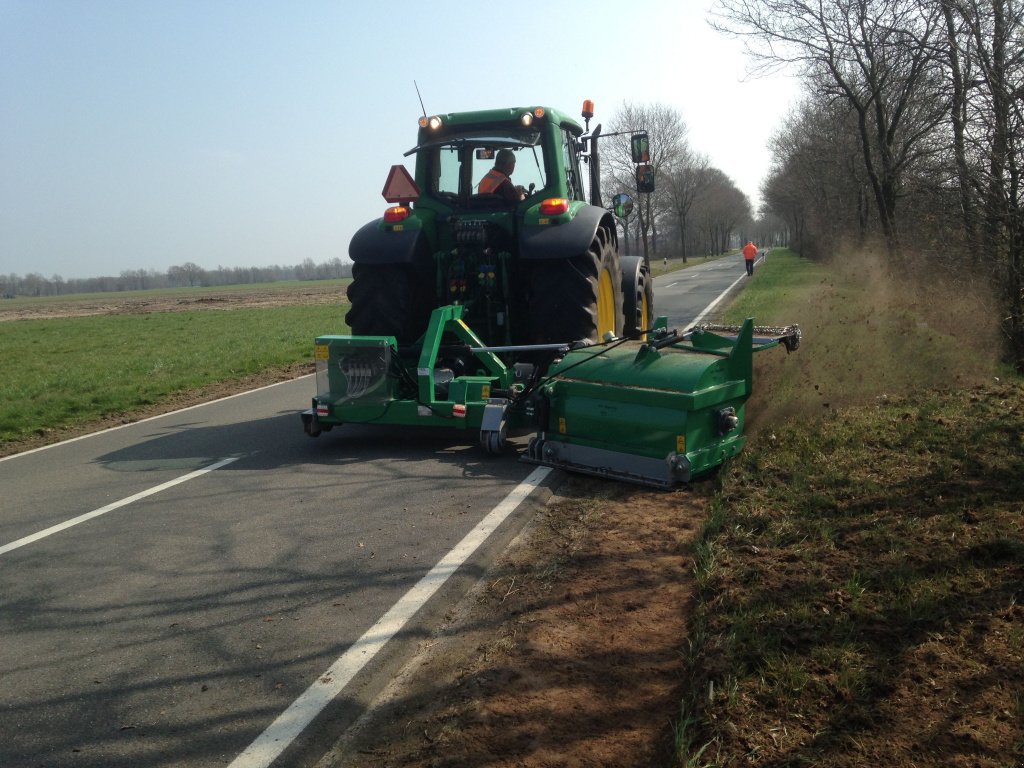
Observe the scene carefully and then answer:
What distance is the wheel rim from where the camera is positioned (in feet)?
26.7

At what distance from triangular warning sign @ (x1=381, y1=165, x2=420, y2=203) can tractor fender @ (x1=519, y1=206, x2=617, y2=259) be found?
1283mm

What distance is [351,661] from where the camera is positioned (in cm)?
338

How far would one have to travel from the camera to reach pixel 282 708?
3.06m

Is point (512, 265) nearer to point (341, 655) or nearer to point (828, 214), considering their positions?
point (341, 655)

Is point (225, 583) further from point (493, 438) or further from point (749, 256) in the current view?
point (749, 256)

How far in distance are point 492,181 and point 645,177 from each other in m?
1.89

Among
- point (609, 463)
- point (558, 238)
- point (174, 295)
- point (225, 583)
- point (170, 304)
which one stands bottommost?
point (225, 583)

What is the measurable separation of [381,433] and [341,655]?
4.52 metres

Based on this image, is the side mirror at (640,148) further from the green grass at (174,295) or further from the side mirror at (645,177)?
the green grass at (174,295)

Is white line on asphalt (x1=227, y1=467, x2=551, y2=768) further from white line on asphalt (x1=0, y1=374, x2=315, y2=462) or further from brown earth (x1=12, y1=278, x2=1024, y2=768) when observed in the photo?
white line on asphalt (x1=0, y1=374, x2=315, y2=462)

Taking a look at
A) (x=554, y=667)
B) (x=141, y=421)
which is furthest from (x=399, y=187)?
(x=554, y=667)

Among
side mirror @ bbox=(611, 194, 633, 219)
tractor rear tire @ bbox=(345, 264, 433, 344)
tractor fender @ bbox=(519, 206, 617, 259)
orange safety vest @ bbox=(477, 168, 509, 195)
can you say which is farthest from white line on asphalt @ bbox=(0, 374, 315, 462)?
side mirror @ bbox=(611, 194, 633, 219)

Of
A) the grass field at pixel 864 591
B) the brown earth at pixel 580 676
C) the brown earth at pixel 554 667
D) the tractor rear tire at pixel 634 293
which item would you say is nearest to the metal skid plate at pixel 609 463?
the grass field at pixel 864 591

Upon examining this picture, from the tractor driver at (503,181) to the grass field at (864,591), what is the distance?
296 centimetres
